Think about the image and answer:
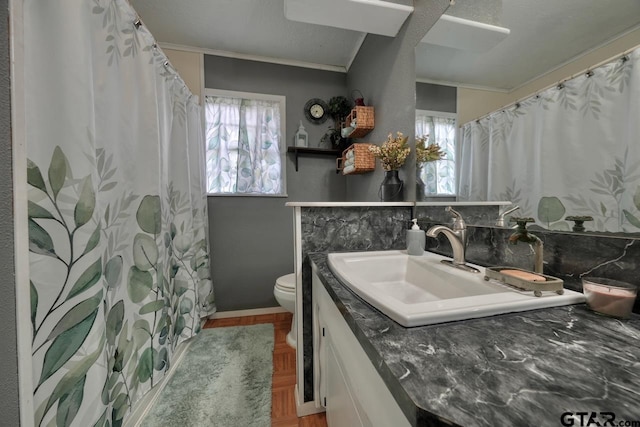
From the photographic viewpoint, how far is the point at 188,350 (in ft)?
5.05

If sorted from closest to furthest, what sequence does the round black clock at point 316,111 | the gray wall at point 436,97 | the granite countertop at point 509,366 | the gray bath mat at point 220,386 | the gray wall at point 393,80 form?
the granite countertop at point 509,366
the gray wall at point 436,97
the gray bath mat at point 220,386
the gray wall at point 393,80
the round black clock at point 316,111

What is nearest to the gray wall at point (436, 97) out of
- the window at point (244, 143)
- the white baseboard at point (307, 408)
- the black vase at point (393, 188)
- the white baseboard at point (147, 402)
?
the black vase at point (393, 188)

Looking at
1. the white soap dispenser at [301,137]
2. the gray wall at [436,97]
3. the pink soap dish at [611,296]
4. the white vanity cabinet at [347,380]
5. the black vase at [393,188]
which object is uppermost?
the white soap dispenser at [301,137]

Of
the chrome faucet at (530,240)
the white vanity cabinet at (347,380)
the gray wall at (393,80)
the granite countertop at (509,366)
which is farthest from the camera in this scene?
the gray wall at (393,80)

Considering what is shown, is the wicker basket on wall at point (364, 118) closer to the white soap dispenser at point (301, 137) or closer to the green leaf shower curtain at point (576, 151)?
the white soap dispenser at point (301, 137)

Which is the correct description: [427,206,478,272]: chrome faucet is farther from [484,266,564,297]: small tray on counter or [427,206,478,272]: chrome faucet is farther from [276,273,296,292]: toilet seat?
[276,273,296,292]: toilet seat

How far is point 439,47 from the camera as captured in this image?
1.03 metres

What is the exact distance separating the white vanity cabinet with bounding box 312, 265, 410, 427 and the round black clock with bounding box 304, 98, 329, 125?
1774 mm

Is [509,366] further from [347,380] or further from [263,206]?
[263,206]

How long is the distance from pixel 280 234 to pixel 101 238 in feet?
4.63

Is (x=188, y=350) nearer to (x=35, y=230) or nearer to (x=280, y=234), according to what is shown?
(x=280, y=234)

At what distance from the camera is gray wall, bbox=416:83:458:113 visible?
37.4 inches

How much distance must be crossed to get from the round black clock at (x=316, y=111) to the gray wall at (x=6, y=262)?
177cm

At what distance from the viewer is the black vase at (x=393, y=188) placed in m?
1.26
